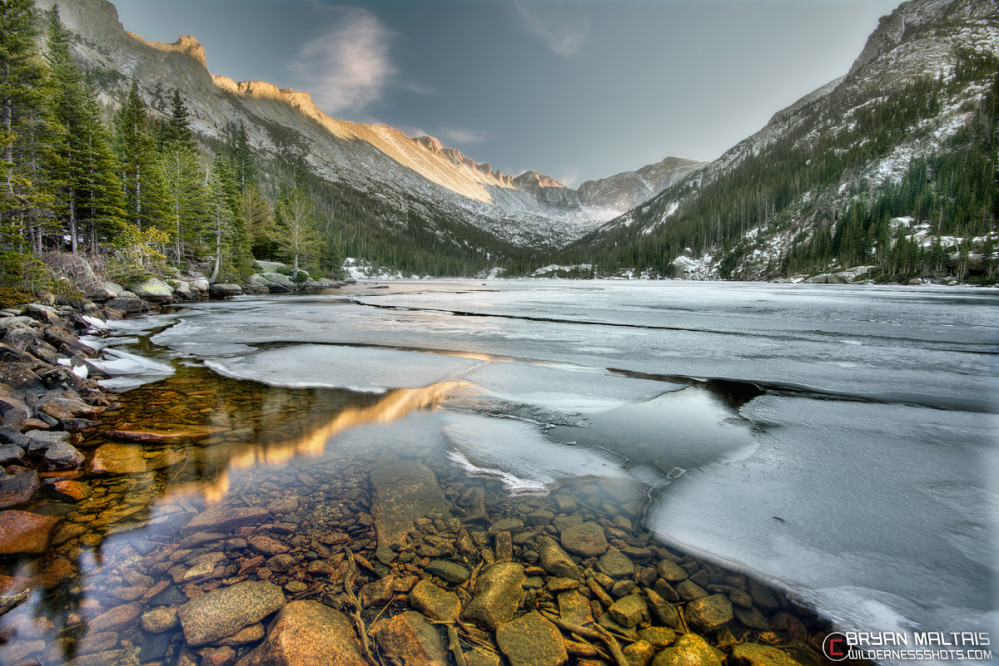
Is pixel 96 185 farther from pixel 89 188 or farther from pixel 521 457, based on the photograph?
pixel 521 457

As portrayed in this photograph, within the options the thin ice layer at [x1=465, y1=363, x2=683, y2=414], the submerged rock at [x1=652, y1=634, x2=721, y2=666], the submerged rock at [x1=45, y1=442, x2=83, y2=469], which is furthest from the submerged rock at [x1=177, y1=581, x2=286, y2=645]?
the thin ice layer at [x1=465, y1=363, x2=683, y2=414]

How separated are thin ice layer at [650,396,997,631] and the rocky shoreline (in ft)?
1.09

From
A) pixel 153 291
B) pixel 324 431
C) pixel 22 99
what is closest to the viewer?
pixel 324 431

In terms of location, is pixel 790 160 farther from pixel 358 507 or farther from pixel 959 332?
pixel 358 507

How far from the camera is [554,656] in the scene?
225cm

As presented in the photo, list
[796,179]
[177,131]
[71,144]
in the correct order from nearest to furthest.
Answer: [71,144] → [177,131] → [796,179]

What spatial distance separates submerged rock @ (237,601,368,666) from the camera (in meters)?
2.13

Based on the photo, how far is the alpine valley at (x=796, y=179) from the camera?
6975 cm

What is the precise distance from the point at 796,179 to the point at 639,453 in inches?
5424

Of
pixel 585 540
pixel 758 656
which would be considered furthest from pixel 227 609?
pixel 758 656

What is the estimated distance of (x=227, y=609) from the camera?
2.47 metres

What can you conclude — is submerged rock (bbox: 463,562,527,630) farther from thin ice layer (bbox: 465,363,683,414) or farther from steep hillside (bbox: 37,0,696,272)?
steep hillside (bbox: 37,0,696,272)

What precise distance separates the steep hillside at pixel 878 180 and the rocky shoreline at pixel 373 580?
254 feet

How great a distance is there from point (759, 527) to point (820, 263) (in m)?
99.3
